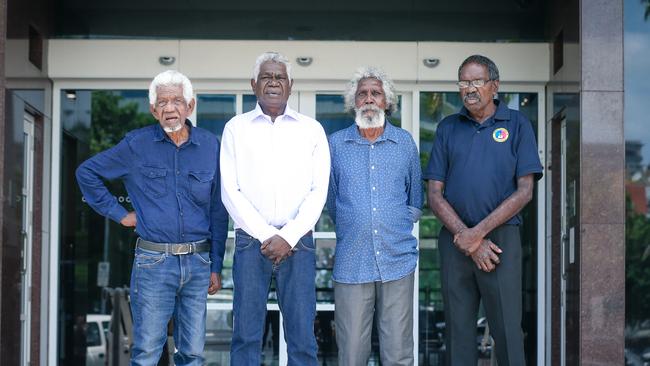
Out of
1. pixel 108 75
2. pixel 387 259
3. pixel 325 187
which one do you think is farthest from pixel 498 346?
pixel 108 75

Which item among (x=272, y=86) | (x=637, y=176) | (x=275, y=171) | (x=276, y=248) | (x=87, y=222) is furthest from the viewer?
(x=87, y=222)

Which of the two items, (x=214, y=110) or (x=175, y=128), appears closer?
(x=175, y=128)

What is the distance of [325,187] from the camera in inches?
237

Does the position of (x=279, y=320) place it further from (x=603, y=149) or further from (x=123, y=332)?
(x=603, y=149)

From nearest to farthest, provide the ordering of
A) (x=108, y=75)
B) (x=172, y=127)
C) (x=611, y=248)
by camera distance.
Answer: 1. (x=172, y=127)
2. (x=611, y=248)
3. (x=108, y=75)

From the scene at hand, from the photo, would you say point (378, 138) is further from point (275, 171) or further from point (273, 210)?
point (273, 210)

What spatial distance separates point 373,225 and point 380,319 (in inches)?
20.8

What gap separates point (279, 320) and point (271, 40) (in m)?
2.22

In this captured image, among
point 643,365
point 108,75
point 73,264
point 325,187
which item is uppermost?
point 108,75

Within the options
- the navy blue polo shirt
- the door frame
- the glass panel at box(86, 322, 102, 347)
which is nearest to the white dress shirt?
the navy blue polo shirt

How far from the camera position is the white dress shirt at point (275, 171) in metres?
5.92

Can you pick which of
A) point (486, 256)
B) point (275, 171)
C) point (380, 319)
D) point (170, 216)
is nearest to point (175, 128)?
point (170, 216)

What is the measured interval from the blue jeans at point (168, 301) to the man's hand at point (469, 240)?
54.7 inches

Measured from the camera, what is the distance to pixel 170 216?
5832 mm
